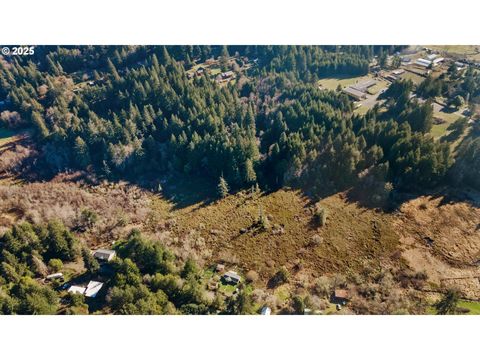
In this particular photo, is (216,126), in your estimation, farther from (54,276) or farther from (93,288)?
(54,276)

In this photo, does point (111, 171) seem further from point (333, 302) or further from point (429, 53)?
point (429, 53)

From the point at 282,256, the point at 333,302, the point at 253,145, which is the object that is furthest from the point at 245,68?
the point at 333,302

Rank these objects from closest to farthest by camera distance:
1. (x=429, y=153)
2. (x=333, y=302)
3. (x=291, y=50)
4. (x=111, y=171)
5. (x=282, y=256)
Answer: (x=333, y=302)
(x=282, y=256)
(x=429, y=153)
(x=111, y=171)
(x=291, y=50)

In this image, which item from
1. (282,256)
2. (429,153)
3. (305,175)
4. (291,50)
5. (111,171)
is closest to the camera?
(282,256)

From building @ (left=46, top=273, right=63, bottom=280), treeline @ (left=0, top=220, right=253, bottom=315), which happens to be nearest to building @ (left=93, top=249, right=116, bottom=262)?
treeline @ (left=0, top=220, right=253, bottom=315)

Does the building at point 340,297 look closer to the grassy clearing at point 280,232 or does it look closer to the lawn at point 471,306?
the grassy clearing at point 280,232

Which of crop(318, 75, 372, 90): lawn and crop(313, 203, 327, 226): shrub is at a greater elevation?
crop(318, 75, 372, 90): lawn

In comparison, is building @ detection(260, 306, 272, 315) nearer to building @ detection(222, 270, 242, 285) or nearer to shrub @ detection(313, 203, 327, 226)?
building @ detection(222, 270, 242, 285)
